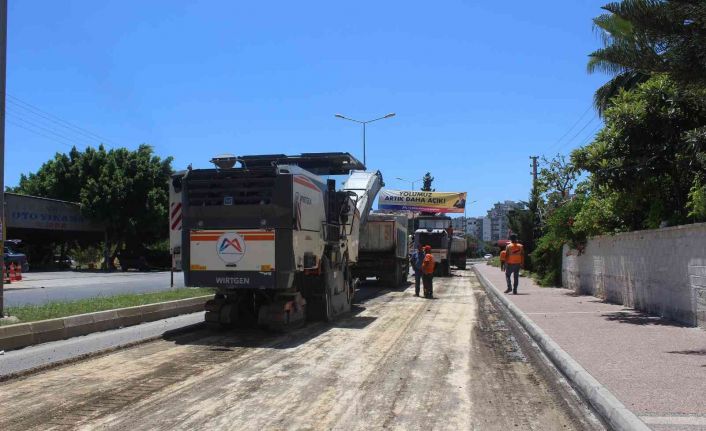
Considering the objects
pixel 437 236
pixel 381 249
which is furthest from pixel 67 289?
pixel 437 236

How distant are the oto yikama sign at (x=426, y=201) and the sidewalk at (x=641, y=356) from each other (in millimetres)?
25914

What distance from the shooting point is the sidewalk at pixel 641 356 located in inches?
215

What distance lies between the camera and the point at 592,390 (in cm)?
622

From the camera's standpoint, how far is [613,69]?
12320mm

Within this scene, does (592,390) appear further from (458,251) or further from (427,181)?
(427,181)

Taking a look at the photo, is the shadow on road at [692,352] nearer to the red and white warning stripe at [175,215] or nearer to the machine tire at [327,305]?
the machine tire at [327,305]

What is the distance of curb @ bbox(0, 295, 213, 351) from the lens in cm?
927

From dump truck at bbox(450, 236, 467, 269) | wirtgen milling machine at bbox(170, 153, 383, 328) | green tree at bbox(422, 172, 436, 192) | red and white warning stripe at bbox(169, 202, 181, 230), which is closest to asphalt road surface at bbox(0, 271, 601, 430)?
wirtgen milling machine at bbox(170, 153, 383, 328)

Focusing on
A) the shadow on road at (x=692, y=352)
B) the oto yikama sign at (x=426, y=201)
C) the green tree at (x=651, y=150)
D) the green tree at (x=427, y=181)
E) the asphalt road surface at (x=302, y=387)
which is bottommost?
the asphalt road surface at (x=302, y=387)

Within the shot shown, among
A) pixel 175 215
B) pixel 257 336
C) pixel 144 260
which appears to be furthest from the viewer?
pixel 144 260

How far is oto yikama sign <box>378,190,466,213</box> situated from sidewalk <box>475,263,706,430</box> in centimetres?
2591

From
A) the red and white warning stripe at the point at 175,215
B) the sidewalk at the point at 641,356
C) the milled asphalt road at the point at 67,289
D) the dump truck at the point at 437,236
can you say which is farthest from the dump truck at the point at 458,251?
the red and white warning stripe at the point at 175,215

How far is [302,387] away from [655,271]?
8929mm

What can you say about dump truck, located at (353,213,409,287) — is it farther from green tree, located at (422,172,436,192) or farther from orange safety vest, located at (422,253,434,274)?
green tree, located at (422,172,436,192)
